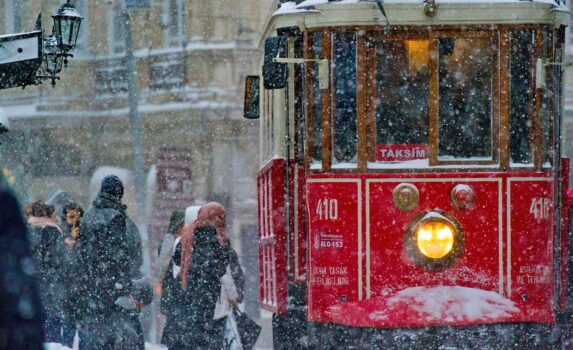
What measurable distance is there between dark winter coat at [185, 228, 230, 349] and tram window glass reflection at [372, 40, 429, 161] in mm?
1865

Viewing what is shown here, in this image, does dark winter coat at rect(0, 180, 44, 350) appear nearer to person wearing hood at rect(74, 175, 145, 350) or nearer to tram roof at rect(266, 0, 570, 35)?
person wearing hood at rect(74, 175, 145, 350)

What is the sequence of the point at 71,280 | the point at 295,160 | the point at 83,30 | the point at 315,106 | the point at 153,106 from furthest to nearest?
the point at 83,30 → the point at 153,106 → the point at 71,280 → the point at 295,160 → the point at 315,106

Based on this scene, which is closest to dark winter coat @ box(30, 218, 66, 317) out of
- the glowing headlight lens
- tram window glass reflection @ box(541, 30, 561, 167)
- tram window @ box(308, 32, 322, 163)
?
tram window @ box(308, 32, 322, 163)

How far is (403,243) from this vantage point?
7688 mm

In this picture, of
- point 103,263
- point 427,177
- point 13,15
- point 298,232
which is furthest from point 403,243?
point 13,15

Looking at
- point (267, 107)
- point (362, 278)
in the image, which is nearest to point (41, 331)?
point (362, 278)

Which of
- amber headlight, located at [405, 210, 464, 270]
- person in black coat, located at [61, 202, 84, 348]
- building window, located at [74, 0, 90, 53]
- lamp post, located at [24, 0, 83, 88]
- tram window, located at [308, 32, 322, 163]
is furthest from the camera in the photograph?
building window, located at [74, 0, 90, 53]

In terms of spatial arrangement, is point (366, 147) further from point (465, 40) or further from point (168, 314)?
point (168, 314)

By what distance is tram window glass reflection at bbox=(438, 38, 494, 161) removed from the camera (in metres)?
7.82

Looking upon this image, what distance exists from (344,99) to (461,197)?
1.01 metres

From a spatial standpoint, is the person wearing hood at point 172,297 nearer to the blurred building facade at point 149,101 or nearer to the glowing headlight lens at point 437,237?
the glowing headlight lens at point 437,237

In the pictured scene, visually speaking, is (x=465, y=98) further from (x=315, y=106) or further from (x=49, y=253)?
(x=49, y=253)

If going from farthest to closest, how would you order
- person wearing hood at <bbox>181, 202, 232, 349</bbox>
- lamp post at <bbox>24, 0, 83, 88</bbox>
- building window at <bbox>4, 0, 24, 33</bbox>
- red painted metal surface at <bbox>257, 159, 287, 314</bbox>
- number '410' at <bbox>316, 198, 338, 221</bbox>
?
1. building window at <bbox>4, 0, 24, 33</bbox>
2. lamp post at <bbox>24, 0, 83, 88</bbox>
3. person wearing hood at <bbox>181, 202, 232, 349</bbox>
4. red painted metal surface at <bbox>257, 159, 287, 314</bbox>
5. number '410' at <bbox>316, 198, 338, 221</bbox>

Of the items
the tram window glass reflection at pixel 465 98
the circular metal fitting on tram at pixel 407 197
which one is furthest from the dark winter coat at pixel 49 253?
the tram window glass reflection at pixel 465 98
